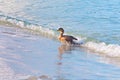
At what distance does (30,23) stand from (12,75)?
8077mm

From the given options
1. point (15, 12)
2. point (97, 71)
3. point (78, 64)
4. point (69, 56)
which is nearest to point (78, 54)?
point (69, 56)

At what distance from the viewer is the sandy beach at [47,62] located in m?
7.59

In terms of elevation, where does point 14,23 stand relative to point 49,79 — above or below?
above

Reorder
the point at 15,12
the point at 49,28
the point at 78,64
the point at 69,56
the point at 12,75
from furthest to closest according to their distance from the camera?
the point at 15,12, the point at 49,28, the point at 69,56, the point at 78,64, the point at 12,75

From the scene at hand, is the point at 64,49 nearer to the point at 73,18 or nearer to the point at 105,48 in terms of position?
the point at 105,48

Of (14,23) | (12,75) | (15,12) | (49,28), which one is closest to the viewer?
(12,75)

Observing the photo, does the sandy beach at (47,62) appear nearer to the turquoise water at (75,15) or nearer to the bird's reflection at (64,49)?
the bird's reflection at (64,49)

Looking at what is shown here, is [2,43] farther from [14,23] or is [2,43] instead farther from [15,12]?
[15,12]

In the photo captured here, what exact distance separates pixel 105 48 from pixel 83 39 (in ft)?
4.80

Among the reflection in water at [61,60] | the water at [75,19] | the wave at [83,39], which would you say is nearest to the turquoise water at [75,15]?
the water at [75,19]

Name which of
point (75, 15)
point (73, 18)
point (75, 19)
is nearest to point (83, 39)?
point (75, 19)

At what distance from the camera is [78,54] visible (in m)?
10.5

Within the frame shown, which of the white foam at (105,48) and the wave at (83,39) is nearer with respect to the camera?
the white foam at (105,48)

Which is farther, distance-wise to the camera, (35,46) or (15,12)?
(15,12)
